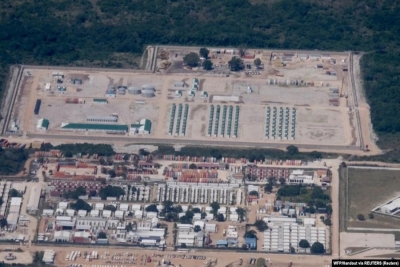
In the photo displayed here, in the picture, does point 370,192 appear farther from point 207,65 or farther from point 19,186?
point 19,186

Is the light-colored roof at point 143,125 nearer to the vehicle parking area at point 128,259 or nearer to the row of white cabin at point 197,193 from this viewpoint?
the row of white cabin at point 197,193

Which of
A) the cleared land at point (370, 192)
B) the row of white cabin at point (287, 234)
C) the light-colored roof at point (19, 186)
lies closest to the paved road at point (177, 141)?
the cleared land at point (370, 192)

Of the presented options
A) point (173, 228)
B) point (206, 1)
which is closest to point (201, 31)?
point (206, 1)

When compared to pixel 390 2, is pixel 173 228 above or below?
below

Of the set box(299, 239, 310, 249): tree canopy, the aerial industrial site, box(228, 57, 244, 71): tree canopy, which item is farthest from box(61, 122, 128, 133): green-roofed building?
box(299, 239, 310, 249): tree canopy

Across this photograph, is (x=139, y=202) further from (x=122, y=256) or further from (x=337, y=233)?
(x=337, y=233)
